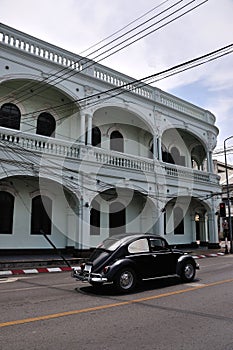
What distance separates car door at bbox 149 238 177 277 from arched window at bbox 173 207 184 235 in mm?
14634

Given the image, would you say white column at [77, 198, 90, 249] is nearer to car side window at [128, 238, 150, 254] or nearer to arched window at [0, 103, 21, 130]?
arched window at [0, 103, 21, 130]

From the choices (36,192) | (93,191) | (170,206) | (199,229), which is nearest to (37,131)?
(36,192)

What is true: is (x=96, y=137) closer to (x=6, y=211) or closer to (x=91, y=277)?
(x=6, y=211)

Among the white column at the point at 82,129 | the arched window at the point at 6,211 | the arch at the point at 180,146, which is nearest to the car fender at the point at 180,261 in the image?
the white column at the point at 82,129

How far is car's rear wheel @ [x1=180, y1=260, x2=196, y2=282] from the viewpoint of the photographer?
948cm

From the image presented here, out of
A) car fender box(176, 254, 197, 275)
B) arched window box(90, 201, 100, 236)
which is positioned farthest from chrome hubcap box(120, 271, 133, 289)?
arched window box(90, 201, 100, 236)

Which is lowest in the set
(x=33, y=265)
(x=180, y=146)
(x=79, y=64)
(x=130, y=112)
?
(x=33, y=265)

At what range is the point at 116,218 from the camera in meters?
20.0

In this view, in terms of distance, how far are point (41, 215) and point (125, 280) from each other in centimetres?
965

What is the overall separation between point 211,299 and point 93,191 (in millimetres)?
9823

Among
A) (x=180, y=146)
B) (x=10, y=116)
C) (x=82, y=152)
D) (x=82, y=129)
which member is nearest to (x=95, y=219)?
(x=82, y=152)

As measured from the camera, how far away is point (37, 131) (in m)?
16.7

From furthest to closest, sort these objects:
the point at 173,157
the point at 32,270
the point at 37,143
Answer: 1. the point at 173,157
2. the point at 37,143
3. the point at 32,270

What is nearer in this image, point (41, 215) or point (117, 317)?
point (117, 317)
